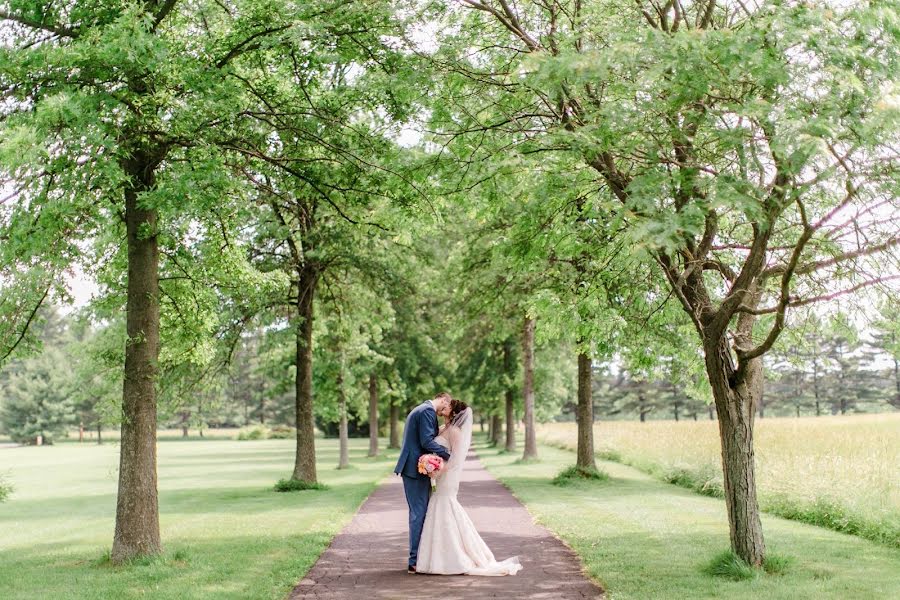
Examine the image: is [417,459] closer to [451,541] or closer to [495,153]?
[451,541]

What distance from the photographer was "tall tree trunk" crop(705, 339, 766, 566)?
28.1ft

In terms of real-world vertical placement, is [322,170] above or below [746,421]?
above

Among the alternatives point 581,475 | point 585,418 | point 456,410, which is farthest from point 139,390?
point 585,418

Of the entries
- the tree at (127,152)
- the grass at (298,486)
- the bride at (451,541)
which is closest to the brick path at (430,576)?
the bride at (451,541)

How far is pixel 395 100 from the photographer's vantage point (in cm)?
956

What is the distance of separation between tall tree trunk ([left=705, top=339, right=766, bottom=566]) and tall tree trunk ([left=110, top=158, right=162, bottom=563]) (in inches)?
280

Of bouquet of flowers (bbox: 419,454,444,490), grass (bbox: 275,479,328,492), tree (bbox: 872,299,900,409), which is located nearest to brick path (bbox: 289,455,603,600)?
bouquet of flowers (bbox: 419,454,444,490)

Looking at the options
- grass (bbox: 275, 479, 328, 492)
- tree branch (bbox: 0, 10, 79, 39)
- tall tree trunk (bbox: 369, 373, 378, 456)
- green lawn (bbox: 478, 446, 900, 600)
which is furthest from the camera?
tall tree trunk (bbox: 369, 373, 378, 456)

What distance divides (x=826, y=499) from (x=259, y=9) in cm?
1173

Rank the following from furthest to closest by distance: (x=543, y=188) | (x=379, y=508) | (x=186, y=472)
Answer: (x=186, y=472) < (x=379, y=508) < (x=543, y=188)

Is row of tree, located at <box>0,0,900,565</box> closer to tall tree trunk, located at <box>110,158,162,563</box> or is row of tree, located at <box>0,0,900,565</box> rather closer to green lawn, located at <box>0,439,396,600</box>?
tall tree trunk, located at <box>110,158,162,563</box>

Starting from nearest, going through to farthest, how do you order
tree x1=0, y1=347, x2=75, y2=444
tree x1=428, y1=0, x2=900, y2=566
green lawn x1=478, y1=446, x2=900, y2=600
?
tree x1=428, y1=0, x2=900, y2=566
green lawn x1=478, y1=446, x2=900, y2=600
tree x1=0, y1=347, x2=75, y2=444

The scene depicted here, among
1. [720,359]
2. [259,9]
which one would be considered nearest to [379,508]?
[720,359]

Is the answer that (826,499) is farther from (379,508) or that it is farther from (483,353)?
(483,353)
